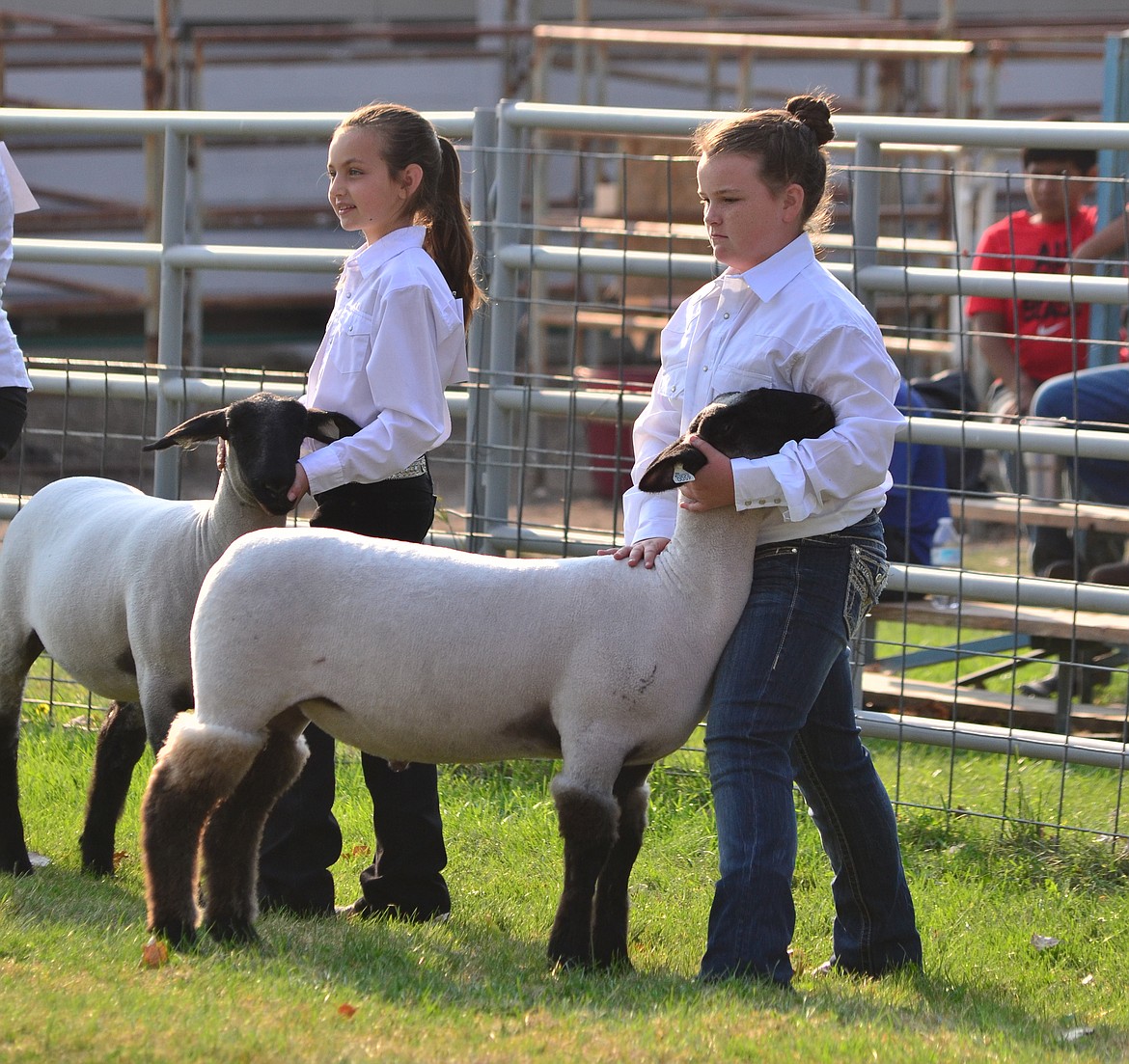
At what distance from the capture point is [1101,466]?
271 inches

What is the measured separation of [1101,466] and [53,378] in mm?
4470

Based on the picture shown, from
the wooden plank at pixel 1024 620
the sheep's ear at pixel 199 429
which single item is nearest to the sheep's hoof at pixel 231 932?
the sheep's ear at pixel 199 429

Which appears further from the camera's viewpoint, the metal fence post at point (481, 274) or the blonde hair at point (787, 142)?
the metal fence post at point (481, 274)

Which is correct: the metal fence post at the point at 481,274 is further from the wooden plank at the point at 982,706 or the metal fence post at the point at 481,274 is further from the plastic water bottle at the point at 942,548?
the plastic water bottle at the point at 942,548

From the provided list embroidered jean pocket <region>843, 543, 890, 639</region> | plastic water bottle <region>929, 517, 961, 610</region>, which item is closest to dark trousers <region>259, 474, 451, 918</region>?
embroidered jean pocket <region>843, 543, 890, 639</region>

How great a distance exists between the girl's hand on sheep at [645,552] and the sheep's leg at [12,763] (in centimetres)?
197

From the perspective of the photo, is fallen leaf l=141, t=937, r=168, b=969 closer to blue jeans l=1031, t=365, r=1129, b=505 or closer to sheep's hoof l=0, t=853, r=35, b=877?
sheep's hoof l=0, t=853, r=35, b=877

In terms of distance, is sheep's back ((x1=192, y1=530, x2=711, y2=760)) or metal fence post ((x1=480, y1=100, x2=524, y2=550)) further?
metal fence post ((x1=480, y1=100, x2=524, y2=550))

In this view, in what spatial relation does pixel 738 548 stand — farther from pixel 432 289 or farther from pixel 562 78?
pixel 562 78

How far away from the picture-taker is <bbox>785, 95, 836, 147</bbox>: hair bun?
4.00 meters

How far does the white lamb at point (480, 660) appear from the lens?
3.80 m

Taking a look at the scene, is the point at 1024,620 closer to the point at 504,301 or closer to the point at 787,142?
the point at 504,301

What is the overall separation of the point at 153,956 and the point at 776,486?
1865 millimetres

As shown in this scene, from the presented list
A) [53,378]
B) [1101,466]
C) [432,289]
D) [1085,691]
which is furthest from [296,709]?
[1085,691]
